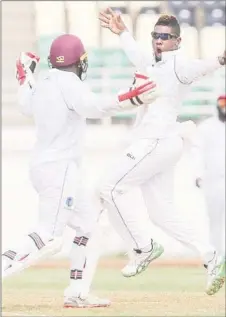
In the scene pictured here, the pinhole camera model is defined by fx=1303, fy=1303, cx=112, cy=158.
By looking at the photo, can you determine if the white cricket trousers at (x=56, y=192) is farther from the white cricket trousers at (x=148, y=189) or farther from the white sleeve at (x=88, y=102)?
the white sleeve at (x=88, y=102)

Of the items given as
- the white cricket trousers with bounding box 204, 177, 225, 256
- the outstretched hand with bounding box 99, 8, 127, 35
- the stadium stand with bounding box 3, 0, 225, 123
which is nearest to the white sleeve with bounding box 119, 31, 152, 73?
the outstretched hand with bounding box 99, 8, 127, 35

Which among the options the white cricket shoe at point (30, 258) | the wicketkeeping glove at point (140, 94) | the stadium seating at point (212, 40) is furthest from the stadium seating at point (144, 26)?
the wicketkeeping glove at point (140, 94)

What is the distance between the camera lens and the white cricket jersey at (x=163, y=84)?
10.3 m

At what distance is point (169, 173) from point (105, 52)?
500 inches

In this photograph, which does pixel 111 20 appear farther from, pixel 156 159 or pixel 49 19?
pixel 49 19

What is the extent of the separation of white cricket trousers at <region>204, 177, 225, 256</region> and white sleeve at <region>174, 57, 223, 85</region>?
5.51m

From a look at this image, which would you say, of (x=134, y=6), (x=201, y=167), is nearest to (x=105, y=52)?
(x=134, y=6)

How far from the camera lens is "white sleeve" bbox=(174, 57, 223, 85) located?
10.0 m

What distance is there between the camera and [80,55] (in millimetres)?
10352

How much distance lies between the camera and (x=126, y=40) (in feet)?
34.7

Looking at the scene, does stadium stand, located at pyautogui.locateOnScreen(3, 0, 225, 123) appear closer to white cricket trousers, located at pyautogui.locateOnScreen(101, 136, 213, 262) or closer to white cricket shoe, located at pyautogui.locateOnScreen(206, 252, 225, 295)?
white cricket trousers, located at pyautogui.locateOnScreen(101, 136, 213, 262)

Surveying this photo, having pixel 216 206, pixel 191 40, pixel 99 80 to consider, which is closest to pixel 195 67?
pixel 216 206

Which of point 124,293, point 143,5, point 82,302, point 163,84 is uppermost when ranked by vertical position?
point 143,5

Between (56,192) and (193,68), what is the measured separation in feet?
4.73
